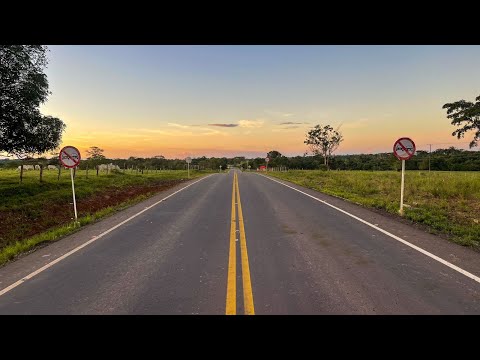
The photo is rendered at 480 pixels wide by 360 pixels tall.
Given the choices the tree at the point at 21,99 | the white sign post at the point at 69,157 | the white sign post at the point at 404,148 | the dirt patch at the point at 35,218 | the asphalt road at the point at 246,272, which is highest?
the tree at the point at 21,99

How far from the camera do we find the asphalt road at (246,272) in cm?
373

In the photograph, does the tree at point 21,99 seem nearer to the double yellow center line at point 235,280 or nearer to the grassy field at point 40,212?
the grassy field at point 40,212

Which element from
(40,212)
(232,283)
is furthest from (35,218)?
(232,283)

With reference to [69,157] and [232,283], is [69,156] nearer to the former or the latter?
[69,157]

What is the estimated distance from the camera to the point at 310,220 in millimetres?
9352

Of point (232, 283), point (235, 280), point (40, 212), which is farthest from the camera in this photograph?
point (40, 212)

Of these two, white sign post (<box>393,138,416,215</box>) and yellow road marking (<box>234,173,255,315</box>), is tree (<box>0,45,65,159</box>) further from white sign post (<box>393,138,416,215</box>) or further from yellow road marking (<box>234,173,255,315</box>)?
white sign post (<box>393,138,416,215</box>)

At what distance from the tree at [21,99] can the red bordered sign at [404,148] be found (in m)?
18.5

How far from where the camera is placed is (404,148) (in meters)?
10.8

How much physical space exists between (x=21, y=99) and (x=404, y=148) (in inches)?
752

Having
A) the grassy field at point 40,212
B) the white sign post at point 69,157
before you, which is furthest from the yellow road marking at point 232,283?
the white sign post at point 69,157

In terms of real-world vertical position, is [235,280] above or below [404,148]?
below

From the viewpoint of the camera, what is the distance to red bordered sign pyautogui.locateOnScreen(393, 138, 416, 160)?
10688 millimetres
